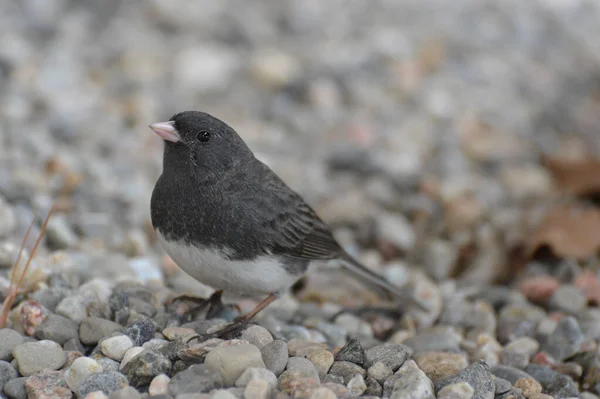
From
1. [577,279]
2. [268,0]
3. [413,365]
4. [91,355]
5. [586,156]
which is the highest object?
[268,0]

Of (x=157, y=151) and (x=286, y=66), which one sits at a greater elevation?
(x=286, y=66)

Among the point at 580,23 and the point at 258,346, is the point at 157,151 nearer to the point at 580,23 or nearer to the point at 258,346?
the point at 258,346

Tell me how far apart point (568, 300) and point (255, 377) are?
1902 millimetres

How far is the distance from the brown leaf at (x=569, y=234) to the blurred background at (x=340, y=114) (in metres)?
0.01

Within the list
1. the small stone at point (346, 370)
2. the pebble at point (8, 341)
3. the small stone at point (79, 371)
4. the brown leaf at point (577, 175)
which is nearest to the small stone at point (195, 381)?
the small stone at point (79, 371)

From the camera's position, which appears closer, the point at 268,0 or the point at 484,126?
the point at 484,126

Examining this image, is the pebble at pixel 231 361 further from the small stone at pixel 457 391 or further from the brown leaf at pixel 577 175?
the brown leaf at pixel 577 175

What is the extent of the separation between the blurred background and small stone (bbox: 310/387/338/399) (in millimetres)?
1415

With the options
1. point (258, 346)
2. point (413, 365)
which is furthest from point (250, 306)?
point (413, 365)

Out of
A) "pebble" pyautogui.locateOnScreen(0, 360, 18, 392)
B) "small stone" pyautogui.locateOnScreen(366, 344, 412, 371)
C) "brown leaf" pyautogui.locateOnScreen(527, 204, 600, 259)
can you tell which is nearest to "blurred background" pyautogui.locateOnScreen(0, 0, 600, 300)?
"brown leaf" pyautogui.locateOnScreen(527, 204, 600, 259)

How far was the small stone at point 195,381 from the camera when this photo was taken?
8.11 ft

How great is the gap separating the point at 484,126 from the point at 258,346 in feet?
11.7

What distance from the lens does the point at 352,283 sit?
4160 mm

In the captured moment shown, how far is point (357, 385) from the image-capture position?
105 inches
